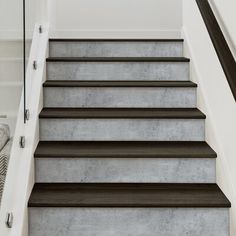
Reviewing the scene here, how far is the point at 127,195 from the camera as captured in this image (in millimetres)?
2047

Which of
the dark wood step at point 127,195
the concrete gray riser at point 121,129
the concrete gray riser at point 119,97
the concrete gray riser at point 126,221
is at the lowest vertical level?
the concrete gray riser at point 126,221

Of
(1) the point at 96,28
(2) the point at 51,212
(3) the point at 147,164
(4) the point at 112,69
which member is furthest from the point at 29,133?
(1) the point at 96,28

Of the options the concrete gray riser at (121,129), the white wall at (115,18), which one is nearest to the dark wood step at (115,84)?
the concrete gray riser at (121,129)

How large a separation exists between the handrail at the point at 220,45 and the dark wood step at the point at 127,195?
554 millimetres

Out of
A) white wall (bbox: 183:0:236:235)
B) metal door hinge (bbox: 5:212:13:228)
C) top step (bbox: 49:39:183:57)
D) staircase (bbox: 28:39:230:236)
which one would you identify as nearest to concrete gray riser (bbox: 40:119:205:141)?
staircase (bbox: 28:39:230:236)

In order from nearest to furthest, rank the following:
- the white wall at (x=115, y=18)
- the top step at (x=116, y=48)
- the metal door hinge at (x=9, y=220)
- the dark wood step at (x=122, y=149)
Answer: the metal door hinge at (x=9, y=220), the dark wood step at (x=122, y=149), the top step at (x=116, y=48), the white wall at (x=115, y=18)

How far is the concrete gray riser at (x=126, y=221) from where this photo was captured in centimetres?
196

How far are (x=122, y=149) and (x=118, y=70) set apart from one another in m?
0.92

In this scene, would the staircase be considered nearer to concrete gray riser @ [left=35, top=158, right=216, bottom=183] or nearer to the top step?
concrete gray riser @ [left=35, top=158, right=216, bottom=183]

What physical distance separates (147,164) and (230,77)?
665 mm

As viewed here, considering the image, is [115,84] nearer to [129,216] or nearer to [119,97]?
[119,97]

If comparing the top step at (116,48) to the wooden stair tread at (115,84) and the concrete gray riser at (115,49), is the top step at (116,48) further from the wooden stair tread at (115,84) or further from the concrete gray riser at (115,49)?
the wooden stair tread at (115,84)

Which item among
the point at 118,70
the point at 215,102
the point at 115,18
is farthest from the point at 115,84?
the point at 115,18

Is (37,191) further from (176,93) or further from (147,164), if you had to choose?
(176,93)
